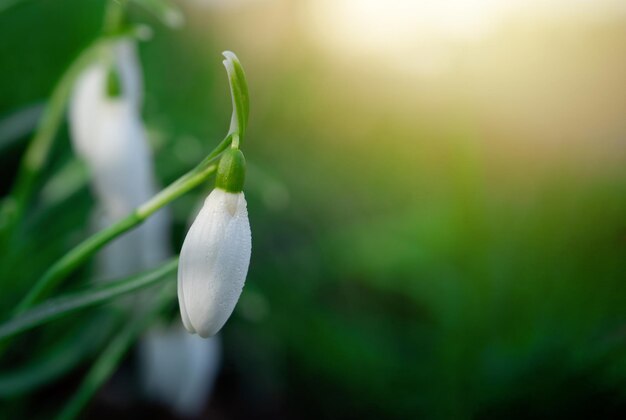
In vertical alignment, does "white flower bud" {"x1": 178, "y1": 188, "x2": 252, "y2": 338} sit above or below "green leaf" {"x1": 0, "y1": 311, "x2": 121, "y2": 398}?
above

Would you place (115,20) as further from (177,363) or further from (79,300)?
(177,363)

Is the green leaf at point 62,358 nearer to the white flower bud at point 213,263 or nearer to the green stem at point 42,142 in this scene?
the green stem at point 42,142

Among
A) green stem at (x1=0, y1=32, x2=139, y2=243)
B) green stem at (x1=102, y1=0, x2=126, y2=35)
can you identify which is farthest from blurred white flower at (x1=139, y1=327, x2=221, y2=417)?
green stem at (x1=102, y1=0, x2=126, y2=35)

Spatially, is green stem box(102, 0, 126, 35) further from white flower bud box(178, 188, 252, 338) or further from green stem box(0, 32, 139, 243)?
white flower bud box(178, 188, 252, 338)

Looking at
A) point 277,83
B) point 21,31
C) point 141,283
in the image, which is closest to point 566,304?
point 141,283

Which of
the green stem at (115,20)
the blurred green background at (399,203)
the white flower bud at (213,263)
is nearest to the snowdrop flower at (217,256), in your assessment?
the white flower bud at (213,263)

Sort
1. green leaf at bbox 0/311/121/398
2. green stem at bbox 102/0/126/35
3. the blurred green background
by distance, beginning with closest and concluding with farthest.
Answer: green stem at bbox 102/0/126/35 → green leaf at bbox 0/311/121/398 → the blurred green background
